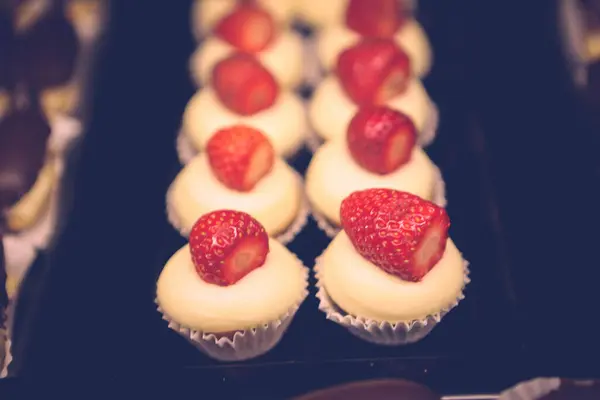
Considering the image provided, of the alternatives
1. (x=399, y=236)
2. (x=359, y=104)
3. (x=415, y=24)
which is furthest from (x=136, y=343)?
(x=415, y=24)

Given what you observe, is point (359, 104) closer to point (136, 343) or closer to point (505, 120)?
point (505, 120)

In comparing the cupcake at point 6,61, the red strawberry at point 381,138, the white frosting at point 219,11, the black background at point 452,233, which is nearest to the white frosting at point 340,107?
the black background at point 452,233

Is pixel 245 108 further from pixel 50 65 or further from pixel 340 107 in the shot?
pixel 50 65

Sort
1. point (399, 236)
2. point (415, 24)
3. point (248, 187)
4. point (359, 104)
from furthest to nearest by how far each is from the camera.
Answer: point (415, 24)
point (359, 104)
point (248, 187)
point (399, 236)

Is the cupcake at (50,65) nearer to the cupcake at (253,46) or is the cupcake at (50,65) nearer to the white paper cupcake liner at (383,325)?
the cupcake at (253,46)

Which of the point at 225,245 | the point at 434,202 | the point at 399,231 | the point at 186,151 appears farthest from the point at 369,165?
the point at 186,151

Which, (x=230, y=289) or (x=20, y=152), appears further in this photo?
(x=20, y=152)

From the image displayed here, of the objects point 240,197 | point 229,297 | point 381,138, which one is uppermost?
point 381,138
